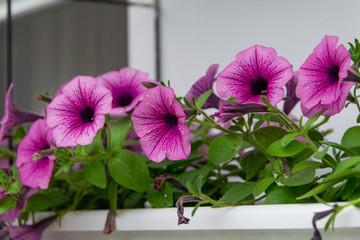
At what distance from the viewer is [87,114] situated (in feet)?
1.67

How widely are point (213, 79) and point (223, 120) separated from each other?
0.11 metres

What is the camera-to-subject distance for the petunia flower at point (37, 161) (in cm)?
54

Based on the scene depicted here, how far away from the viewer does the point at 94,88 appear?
0.50 m

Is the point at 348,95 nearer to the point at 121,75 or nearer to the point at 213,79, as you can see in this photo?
the point at 213,79

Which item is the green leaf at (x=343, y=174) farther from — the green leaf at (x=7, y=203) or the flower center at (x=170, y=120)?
the green leaf at (x=7, y=203)

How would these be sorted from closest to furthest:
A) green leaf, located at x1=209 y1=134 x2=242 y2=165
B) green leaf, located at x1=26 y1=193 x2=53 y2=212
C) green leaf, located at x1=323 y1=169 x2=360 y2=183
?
green leaf, located at x1=323 y1=169 x2=360 y2=183 < green leaf, located at x1=209 y1=134 x2=242 y2=165 < green leaf, located at x1=26 y1=193 x2=53 y2=212

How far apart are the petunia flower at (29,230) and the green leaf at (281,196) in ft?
0.96

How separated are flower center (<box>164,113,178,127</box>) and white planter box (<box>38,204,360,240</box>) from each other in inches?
3.4

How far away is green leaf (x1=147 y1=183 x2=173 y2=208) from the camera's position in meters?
0.52

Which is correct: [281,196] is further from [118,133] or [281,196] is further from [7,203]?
[7,203]

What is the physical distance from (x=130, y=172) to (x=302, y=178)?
193mm

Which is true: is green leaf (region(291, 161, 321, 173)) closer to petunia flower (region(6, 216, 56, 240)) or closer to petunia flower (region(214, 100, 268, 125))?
petunia flower (region(214, 100, 268, 125))

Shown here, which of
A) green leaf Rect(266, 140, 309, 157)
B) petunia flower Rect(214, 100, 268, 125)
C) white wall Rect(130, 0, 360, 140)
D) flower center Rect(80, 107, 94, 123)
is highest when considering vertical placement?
white wall Rect(130, 0, 360, 140)

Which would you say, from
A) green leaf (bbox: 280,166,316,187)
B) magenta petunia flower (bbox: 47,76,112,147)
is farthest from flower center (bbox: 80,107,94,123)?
green leaf (bbox: 280,166,316,187)
